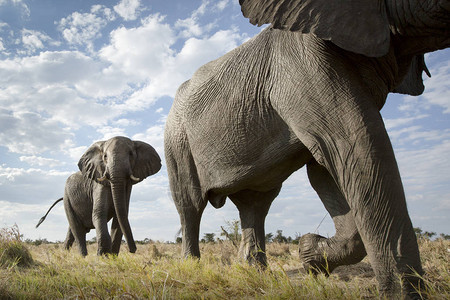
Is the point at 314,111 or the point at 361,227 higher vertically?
the point at 314,111

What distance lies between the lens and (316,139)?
9.57ft

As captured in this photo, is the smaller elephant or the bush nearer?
the bush

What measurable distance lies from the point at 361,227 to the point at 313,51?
4.33ft

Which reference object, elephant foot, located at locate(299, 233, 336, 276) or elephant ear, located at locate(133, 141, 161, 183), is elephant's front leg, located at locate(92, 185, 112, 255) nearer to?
elephant ear, located at locate(133, 141, 161, 183)

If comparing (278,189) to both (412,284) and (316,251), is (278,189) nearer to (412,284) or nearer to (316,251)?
(316,251)

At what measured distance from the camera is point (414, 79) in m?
3.76

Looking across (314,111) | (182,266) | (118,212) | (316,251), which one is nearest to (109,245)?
(118,212)

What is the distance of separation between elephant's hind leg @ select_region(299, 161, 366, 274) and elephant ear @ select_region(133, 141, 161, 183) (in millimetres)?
6751

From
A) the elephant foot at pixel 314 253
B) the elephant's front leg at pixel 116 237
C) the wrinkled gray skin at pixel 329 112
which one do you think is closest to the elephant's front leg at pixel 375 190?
the wrinkled gray skin at pixel 329 112

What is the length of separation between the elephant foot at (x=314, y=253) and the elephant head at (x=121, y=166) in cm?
558

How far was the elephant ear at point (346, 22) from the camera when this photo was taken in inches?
103

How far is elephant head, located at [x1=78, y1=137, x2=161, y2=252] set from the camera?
8531 mm

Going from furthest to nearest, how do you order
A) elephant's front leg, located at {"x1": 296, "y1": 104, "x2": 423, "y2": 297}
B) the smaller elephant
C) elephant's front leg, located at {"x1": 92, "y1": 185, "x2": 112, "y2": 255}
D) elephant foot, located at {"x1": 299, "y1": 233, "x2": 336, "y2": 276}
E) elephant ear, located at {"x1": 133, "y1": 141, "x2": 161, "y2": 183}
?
elephant ear, located at {"x1": 133, "y1": 141, "x2": 161, "y2": 183} < elephant's front leg, located at {"x1": 92, "y1": 185, "x2": 112, "y2": 255} < the smaller elephant < elephant foot, located at {"x1": 299, "y1": 233, "x2": 336, "y2": 276} < elephant's front leg, located at {"x1": 296, "y1": 104, "x2": 423, "y2": 297}

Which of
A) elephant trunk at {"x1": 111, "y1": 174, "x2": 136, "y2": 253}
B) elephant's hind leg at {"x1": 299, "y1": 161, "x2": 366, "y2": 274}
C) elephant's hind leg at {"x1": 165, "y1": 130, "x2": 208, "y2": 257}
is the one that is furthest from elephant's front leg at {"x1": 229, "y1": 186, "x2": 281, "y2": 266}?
elephant trunk at {"x1": 111, "y1": 174, "x2": 136, "y2": 253}
